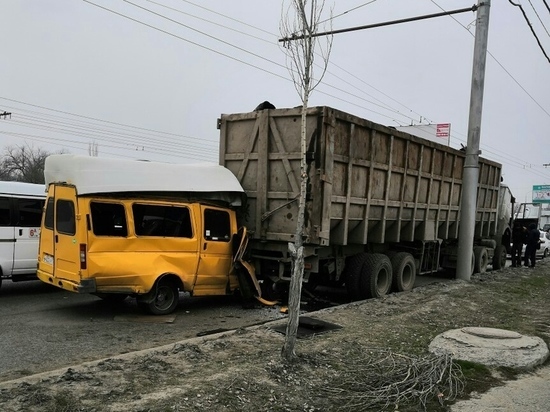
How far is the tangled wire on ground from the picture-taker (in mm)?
4488

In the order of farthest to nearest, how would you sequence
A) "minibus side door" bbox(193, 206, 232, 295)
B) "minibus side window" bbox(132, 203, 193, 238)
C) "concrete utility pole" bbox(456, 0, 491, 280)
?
"concrete utility pole" bbox(456, 0, 491, 280)
"minibus side door" bbox(193, 206, 232, 295)
"minibus side window" bbox(132, 203, 193, 238)

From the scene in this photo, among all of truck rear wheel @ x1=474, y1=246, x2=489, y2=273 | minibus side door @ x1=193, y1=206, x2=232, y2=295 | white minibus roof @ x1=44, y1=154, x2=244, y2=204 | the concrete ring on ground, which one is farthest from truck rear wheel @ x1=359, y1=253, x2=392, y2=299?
truck rear wheel @ x1=474, y1=246, x2=489, y2=273

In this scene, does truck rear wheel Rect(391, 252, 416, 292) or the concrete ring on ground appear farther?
truck rear wheel Rect(391, 252, 416, 292)

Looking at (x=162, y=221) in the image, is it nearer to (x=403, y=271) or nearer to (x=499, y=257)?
(x=403, y=271)

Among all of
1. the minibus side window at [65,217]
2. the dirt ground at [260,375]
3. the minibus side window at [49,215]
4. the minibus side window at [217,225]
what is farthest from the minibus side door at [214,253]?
the minibus side window at [49,215]

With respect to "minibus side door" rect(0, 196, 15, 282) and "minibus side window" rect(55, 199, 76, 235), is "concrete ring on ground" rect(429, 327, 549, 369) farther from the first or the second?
"minibus side door" rect(0, 196, 15, 282)

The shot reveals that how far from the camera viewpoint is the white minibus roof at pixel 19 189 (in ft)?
31.3

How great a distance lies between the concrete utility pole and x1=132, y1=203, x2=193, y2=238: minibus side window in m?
7.71

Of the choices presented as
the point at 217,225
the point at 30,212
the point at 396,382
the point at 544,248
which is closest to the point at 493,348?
the point at 396,382

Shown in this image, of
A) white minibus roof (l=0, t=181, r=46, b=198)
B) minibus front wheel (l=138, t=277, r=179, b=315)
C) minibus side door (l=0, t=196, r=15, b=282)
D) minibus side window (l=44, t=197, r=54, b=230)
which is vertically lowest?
minibus front wheel (l=138, t=277, r=179, b=315)

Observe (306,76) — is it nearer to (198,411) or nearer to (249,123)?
(198,411)

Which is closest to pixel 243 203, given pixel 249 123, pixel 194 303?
pixel 249 123

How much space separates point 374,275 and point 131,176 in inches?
202

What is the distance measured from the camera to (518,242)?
18875 mm
